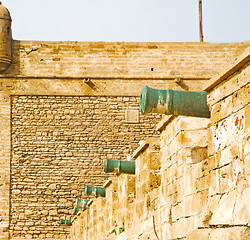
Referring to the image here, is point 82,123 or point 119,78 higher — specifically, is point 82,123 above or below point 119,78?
below

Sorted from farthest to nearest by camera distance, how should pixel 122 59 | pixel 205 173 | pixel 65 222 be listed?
pixel 122 59, pixel 65 222, pixel 205 173

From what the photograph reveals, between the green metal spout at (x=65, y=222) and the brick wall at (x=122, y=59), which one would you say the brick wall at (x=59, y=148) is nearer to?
the green metal spout at (x=65, y=222)

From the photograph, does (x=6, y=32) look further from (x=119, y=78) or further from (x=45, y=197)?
(x=45, y=197)

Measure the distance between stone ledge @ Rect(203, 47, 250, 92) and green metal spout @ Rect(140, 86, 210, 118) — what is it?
0.42 ft

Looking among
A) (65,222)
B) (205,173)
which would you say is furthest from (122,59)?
(205,173)

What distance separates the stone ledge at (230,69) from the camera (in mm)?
3927

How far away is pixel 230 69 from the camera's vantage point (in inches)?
166

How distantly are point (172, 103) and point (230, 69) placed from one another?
66cm

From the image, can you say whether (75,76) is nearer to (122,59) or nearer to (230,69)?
(122,59)

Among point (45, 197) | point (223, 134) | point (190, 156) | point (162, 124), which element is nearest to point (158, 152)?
point (162, 124)

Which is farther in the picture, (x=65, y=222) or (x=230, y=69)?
(x=65, y=222)

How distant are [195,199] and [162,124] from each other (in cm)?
117

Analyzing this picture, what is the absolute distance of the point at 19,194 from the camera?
1888 cm

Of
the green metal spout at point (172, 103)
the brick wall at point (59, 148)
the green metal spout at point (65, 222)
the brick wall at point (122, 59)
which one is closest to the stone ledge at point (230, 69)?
the green metal spout at point (172, 103)
